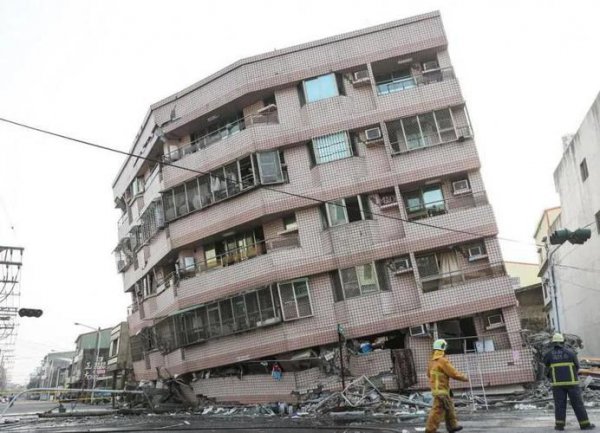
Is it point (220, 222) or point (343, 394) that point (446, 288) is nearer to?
point (343, 394)

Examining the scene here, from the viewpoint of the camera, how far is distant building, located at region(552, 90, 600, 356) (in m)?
23.2

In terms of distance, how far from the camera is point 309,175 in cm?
2108

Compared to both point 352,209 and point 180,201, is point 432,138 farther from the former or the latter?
point 180,201

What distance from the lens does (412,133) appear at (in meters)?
20.8

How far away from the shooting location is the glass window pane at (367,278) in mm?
19766

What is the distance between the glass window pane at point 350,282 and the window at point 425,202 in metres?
2.95

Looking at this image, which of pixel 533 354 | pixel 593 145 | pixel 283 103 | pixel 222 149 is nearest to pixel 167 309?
pixel 222 149

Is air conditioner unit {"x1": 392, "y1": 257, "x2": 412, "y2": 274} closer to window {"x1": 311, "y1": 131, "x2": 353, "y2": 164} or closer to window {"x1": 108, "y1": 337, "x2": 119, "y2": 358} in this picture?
window {"x1": 311, "y1": 131, "x2": 353, "y2": 164}

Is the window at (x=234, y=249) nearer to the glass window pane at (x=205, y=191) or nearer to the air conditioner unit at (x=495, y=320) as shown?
the glass window pane at (x=205, y=191)

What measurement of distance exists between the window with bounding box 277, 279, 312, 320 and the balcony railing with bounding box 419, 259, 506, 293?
4.09m

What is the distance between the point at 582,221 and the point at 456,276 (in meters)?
9.52

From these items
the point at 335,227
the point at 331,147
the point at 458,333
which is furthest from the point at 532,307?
the point at 331,147

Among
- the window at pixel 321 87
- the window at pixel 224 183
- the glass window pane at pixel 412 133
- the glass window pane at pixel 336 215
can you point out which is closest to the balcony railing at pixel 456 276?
the glass window pane at pixel 336 215

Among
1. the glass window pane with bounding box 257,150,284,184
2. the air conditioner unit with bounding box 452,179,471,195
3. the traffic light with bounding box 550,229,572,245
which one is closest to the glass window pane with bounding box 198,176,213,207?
the glass window pane with bounding box 257,150,284,184
